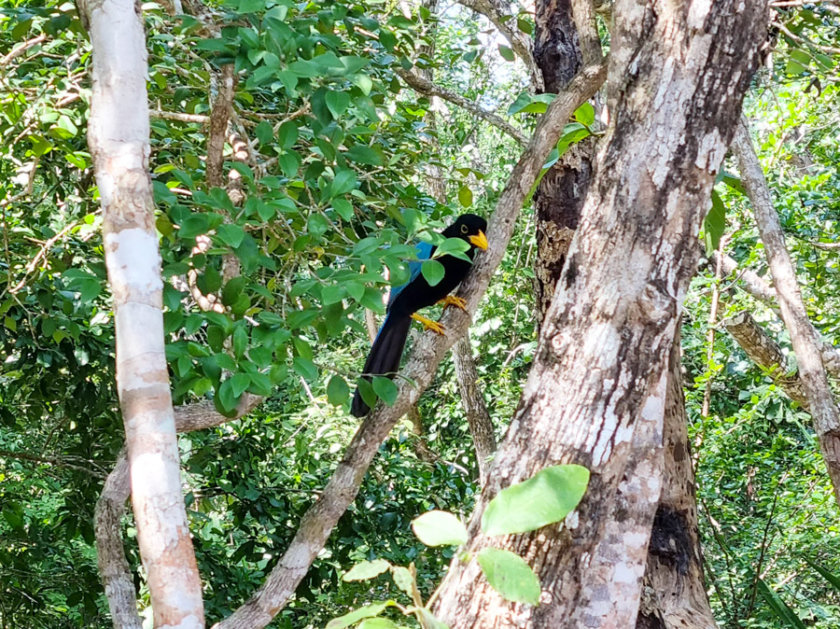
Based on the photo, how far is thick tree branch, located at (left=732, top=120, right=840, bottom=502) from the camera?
3.25m

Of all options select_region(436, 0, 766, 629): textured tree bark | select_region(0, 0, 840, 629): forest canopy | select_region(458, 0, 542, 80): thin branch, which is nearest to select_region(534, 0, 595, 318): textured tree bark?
select_region(0, 0, 840, 629): forest canopy

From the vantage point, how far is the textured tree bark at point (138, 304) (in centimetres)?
132

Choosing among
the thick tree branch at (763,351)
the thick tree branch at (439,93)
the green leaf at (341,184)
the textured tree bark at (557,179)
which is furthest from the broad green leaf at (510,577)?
the thick tree branch at (763,351)

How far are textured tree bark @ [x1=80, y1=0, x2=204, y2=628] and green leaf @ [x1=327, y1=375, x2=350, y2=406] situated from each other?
94cm

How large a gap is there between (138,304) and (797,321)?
106 inches

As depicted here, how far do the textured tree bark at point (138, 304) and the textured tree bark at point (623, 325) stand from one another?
43 cm

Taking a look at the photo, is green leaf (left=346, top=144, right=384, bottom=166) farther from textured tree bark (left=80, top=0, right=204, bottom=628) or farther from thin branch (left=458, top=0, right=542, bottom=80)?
thin branch (left=458, top=0, right=542, bottom=80)

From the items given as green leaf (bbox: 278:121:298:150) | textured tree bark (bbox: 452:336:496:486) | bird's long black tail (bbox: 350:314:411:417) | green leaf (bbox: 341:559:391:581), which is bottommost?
textured tree bark (bbox: 452:336:496:486)

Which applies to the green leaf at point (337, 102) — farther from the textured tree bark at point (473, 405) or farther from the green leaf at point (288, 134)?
the textured tree bark at point (473, 405)

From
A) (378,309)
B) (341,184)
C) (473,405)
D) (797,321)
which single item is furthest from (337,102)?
(473,405)

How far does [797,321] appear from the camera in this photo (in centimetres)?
339

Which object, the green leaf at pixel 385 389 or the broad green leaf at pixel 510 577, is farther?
the green leaf at pixel 385 389

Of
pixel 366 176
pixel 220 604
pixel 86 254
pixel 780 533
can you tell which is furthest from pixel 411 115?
pixel 780 533

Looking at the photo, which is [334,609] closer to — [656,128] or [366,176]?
[366,176]
